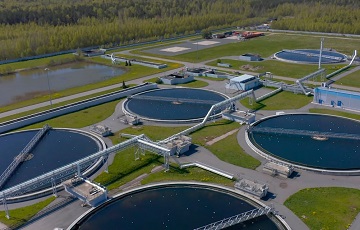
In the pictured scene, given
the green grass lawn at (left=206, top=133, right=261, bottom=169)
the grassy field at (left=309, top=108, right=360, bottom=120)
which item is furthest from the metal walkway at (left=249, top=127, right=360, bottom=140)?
the grassy field at (left=309, top=108, right=360, bottom=120)

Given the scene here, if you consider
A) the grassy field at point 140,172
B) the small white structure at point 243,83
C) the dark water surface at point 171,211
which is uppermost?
the small white structure at point 243,83

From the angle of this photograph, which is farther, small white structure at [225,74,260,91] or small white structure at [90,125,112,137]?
small white structure at [225,74,260,91]

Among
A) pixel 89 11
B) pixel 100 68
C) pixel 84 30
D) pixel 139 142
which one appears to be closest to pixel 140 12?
pixel 89 11

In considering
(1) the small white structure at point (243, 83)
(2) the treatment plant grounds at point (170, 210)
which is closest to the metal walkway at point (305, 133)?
(2) the treatment plant grounds at point (170, 210)

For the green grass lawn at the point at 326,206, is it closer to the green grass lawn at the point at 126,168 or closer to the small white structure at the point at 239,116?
the green grass lawn at the point at 126,168

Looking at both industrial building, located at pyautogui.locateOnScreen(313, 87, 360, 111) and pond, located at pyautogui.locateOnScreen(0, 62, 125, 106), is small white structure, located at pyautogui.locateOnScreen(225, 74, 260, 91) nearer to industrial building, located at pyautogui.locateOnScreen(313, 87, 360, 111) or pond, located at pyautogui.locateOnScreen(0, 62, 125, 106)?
industrial building, located at pyautogui.locateOnScreen(313, 87, 360, 111)

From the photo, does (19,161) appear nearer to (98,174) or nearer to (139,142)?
(98,174)
